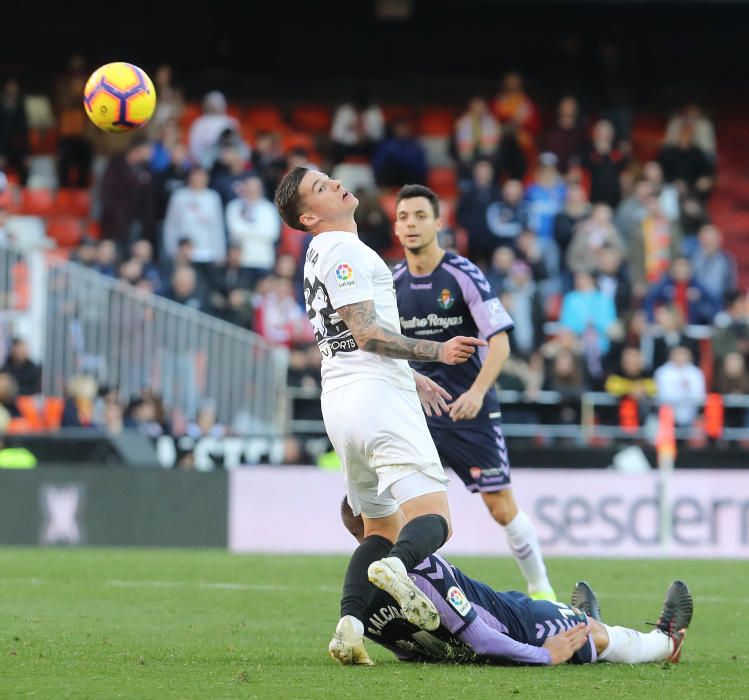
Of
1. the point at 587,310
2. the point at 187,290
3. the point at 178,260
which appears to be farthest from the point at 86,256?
the point at 587,310

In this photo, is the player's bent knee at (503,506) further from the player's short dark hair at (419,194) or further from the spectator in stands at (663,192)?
the spectator in stands at (663,192)

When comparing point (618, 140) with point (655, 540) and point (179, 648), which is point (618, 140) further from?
point (179, 648)

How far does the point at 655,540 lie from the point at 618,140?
333 inches

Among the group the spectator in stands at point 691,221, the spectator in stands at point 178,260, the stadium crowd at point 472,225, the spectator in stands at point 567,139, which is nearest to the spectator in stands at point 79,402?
the stadium crowd at point 472,225

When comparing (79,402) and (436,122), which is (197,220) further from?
(436,122)

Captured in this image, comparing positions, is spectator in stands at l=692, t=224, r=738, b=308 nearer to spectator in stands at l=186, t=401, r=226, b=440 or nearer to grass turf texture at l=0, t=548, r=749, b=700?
spectator in stands at l=186, t=401, r=226, b=440

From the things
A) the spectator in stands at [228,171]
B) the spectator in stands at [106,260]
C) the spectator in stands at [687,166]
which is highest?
the spectator in stands at [687,166]

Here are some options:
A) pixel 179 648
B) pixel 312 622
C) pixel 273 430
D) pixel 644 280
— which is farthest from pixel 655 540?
pixel 179 648

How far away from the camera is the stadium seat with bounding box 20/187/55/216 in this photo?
67.9ft

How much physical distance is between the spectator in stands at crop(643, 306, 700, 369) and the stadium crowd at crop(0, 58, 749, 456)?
0.02m

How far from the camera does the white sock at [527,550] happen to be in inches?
360

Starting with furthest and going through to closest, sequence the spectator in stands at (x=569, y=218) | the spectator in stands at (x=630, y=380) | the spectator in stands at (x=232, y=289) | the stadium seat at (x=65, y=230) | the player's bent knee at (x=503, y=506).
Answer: the stadium seat at (x=65, y=230), the spectator in stands at (x=569, y=218), the spectator in stands at (x=232, y=289), the spectator in stands at (x=630, y=380), the player's bent knee at (x=503, y=506)

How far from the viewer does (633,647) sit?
6.63 m

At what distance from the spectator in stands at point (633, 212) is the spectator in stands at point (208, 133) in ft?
17.1
